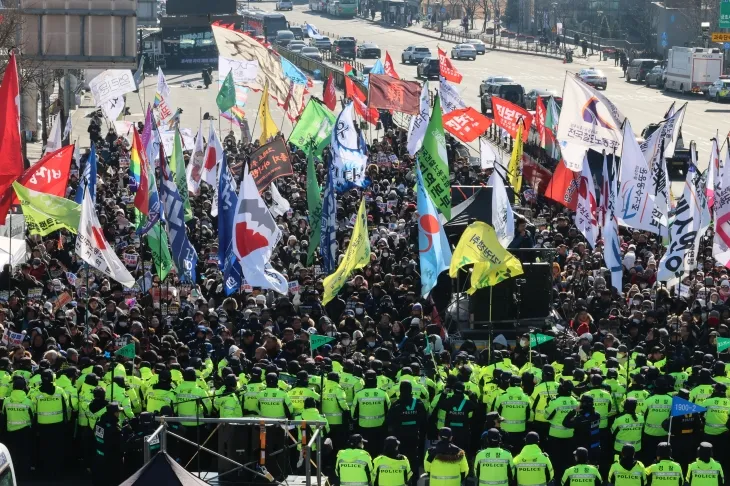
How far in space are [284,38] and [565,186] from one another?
191ft

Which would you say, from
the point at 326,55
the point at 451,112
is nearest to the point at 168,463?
the point at 451,112

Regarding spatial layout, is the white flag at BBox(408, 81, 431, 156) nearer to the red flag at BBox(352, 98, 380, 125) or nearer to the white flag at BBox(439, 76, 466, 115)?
the white flag at BBox(439, 76, 466, 115)

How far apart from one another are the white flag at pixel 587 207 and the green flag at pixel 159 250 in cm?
675

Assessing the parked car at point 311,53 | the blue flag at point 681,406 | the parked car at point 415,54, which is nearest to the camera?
the blue flag at point 681,406

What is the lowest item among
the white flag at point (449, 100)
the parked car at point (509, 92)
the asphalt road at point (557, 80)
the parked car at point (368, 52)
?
the asphalt road at point (557, 80)

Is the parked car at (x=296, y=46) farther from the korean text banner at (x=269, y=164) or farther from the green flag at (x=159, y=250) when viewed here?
the green flag at (x=159, y=250)

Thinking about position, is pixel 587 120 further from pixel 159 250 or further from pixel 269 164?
pixel 159 250

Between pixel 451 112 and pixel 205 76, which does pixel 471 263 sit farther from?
pixel 205 76

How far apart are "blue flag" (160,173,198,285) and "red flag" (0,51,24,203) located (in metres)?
2.74

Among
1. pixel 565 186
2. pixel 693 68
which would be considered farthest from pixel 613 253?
pixel 693 68

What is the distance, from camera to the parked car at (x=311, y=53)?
73500mm

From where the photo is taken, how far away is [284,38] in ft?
274

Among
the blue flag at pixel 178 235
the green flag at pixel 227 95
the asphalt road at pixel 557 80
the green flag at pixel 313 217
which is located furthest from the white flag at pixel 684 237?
the asphalt road at pixel 557 80

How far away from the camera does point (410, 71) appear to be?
228 feet
